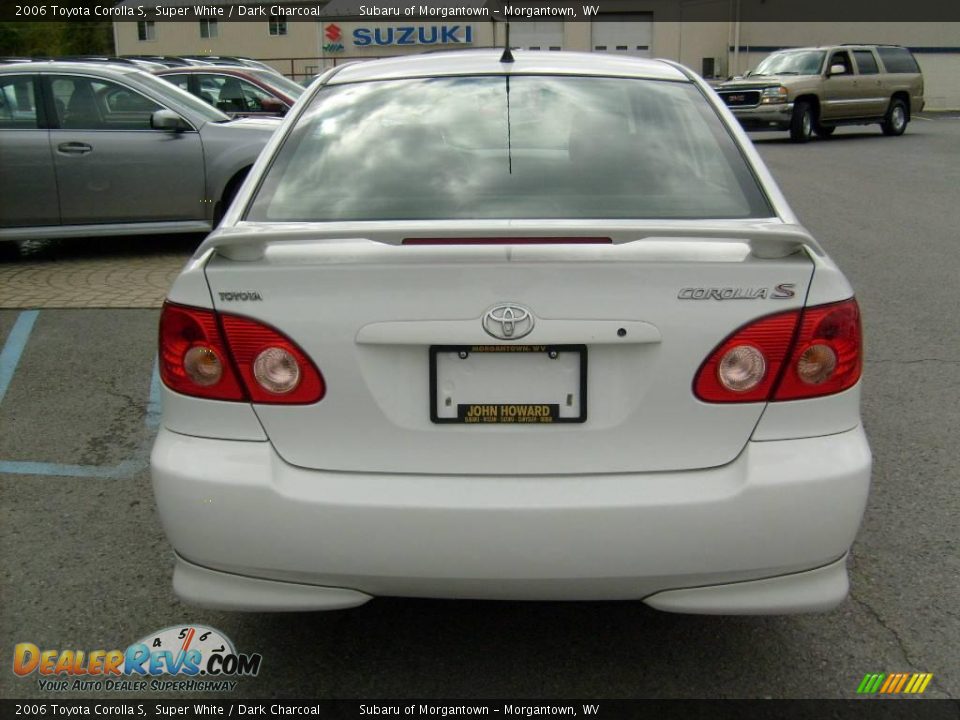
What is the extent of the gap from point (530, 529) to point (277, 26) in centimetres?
5149

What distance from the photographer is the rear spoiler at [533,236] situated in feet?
8.72

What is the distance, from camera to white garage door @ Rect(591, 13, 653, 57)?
151 ft

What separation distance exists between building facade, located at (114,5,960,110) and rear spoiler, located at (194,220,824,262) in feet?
124

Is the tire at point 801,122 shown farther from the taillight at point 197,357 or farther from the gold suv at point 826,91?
the taillight at point 197,357

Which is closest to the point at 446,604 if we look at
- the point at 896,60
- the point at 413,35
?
the point at 896,60

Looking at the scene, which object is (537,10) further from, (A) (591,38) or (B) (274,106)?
(B) (274,106)

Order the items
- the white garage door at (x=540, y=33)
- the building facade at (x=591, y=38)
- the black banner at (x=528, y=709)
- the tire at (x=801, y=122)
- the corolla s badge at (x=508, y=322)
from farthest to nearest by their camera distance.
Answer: the white garage door at (x=540, y=33) → the building facade at (x=591, y=38) → the tire at (x=801, y=122) → the black banner at (x=528, y=709) → the corolla s badge at (x=508, y=322)

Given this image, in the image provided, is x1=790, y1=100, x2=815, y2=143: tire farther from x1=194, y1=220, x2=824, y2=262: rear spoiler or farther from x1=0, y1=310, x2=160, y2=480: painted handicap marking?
x1=194, y1=220, x2=824, y2=262: rear spoiler

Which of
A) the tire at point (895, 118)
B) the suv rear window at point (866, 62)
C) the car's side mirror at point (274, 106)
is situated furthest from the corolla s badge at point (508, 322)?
the tire at point (895, 118)

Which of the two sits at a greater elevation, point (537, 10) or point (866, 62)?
point (537, 10)

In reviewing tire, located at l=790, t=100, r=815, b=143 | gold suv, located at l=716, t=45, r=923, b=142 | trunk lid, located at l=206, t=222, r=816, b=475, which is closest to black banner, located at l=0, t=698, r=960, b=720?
trunk lid, located at l=206, t=222, r=816, b=475

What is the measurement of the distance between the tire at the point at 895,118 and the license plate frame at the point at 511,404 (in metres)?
24.0

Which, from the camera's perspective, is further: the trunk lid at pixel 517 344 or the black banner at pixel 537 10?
the black banner at pixel 537 10

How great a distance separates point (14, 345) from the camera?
6.59 metres
